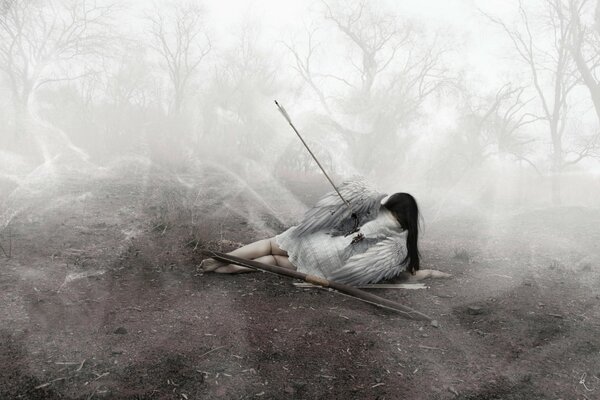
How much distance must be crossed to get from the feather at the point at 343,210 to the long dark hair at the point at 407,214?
13cm

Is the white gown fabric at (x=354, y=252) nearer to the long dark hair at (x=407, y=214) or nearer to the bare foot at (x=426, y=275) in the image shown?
the long dark hair at (x=407, y=214)

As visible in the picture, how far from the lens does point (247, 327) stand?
2826mm

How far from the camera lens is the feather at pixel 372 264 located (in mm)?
3564

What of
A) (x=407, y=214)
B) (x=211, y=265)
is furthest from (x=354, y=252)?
(x=211, y=265)

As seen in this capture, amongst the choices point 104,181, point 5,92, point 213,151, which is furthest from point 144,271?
point 5,92

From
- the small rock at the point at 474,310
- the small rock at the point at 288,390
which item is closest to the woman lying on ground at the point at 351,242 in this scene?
the small rock at the point at 474,310

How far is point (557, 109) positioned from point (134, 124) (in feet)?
52.3

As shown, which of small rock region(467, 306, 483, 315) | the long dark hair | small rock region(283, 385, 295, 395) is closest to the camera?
small rock region(283, 385, 295, 395)

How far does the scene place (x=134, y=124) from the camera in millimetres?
17188

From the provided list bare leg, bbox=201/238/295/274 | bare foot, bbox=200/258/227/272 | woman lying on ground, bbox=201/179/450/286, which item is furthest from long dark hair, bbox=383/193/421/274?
bare foot, bbox=200/258/227/272

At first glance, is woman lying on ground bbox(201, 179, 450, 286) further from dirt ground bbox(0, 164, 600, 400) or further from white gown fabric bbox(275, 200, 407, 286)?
dirt ground bbox(0, 164, 600, 400)

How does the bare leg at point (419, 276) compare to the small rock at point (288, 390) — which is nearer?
the small rock at point (288, 390)

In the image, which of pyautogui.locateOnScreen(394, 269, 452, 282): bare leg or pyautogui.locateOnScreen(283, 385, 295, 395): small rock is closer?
pyautogui.locateOnScreen(283, 385, 295, 395): small rock

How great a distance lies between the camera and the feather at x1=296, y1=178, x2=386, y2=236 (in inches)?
150
